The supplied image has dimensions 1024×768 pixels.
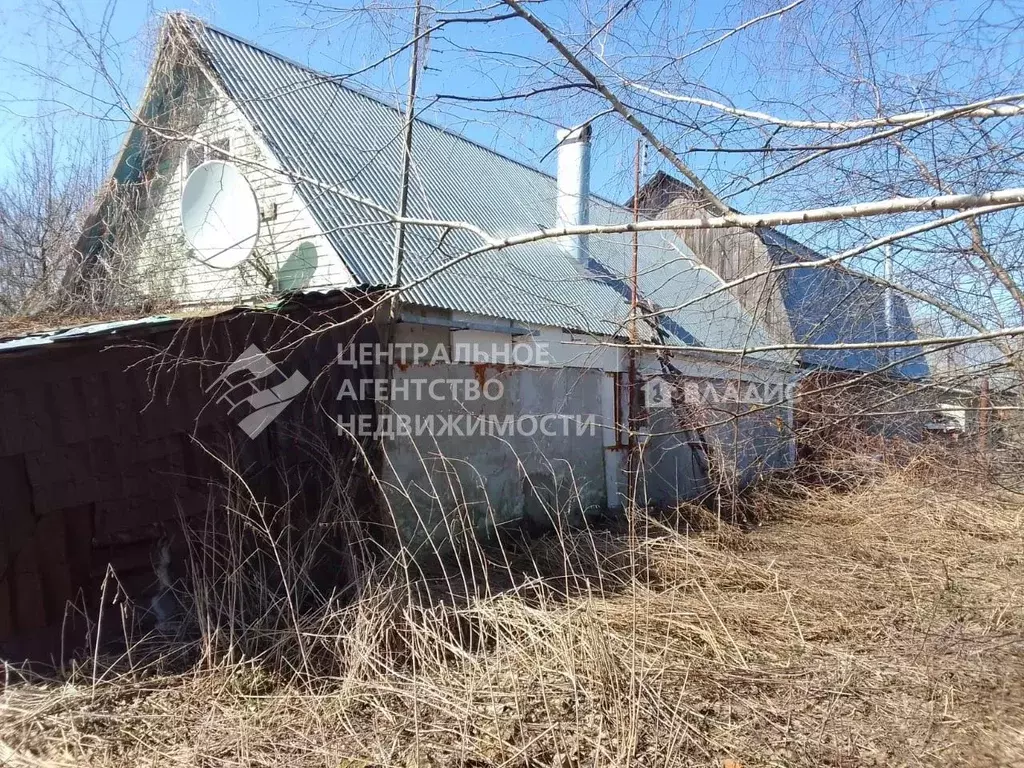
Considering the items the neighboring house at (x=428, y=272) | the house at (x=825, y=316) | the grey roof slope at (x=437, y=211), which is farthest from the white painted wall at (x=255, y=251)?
the house at (x=825, y=316)

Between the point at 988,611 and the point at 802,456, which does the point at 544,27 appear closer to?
the point at 988,611

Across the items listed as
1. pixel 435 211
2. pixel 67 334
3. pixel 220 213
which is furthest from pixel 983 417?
pixel 67 334

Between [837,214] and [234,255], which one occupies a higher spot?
[234,255]

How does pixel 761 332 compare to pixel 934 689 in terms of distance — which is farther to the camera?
pixel 761 332

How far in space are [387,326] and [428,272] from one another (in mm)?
604

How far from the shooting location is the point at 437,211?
8250 mm

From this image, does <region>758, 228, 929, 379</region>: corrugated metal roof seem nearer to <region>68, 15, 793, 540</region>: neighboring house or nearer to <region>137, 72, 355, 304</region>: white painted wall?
<region>68, 15, 793, 540</region>: neighboring house

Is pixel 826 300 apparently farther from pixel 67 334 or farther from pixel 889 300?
pixel 67 334

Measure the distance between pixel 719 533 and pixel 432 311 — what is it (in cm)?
352

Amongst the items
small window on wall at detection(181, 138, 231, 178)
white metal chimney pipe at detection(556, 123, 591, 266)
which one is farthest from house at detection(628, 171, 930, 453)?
small window on wall at detection(181, 138, 231, 178)

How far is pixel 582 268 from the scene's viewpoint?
10.5 metres

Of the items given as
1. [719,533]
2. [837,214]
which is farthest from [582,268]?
[837,214]

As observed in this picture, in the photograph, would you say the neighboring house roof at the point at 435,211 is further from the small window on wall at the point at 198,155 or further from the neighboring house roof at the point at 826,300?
the small window on wall at the point at 198,155

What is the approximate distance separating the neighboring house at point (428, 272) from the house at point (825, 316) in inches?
12.9
